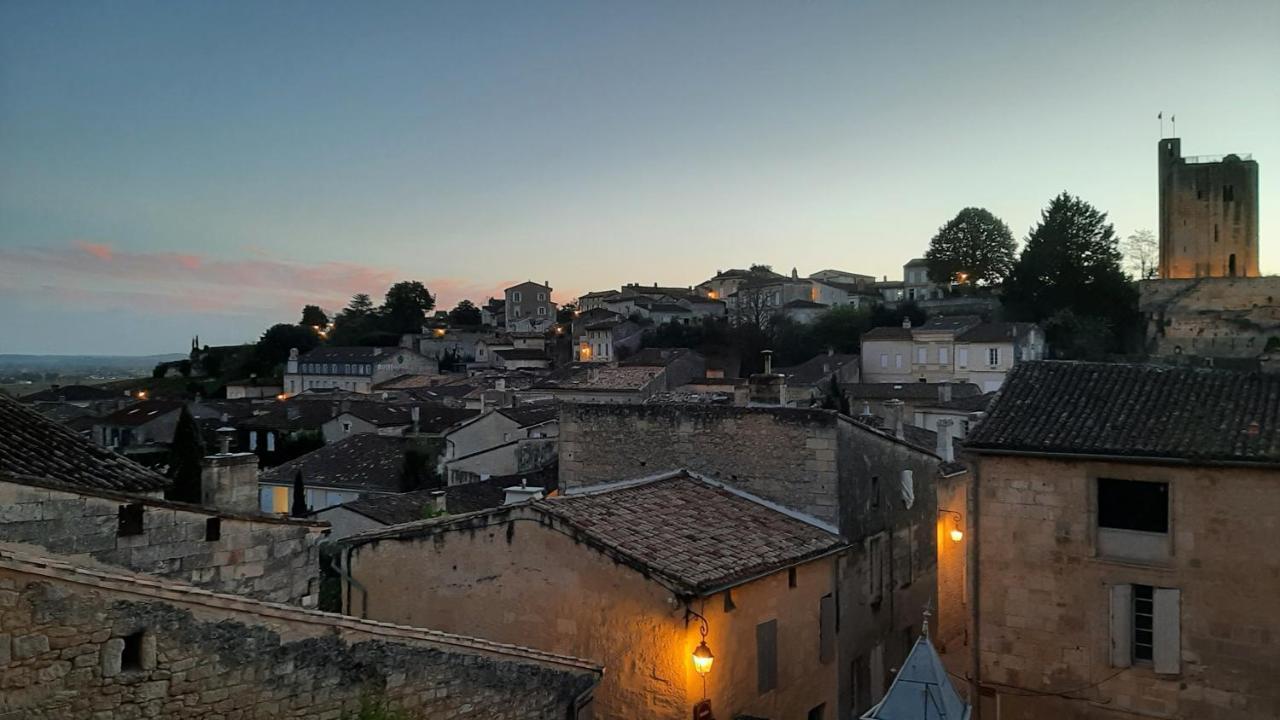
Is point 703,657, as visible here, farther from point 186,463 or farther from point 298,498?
point 186,463

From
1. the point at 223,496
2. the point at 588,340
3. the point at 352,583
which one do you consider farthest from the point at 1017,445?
the point at 588,340

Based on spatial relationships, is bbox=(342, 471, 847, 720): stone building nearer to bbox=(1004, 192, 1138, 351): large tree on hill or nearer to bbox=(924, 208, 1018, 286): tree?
bbox=(1004, 192, 1138, 351): large tree on hill

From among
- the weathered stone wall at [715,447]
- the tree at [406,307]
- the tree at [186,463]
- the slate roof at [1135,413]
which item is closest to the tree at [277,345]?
the tree at [406,307]

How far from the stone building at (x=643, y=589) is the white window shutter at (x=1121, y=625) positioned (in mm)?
4114

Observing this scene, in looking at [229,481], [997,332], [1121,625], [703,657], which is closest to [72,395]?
[997,332]

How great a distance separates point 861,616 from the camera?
16594 millimetres

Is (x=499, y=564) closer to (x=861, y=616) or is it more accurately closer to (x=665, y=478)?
(x=665, y=478)

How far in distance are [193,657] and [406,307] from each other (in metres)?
111

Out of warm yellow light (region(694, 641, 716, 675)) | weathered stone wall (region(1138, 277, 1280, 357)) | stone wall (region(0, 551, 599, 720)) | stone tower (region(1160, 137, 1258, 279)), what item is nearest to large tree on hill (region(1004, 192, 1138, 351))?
weathered stone wall (region(1138, 277, 1280, 357))

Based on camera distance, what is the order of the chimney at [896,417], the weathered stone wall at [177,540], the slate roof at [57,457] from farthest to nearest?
the chimney at [896,417] → the slate roof at [57,457] → the weathered stone wall at [177,540]

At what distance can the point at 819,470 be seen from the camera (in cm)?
1539

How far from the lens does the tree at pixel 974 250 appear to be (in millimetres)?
83188

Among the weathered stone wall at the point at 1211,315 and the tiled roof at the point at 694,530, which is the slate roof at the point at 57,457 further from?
the weathered stone wall at the point at 1211,315

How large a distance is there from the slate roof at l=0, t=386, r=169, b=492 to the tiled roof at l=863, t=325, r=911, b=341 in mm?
60777
